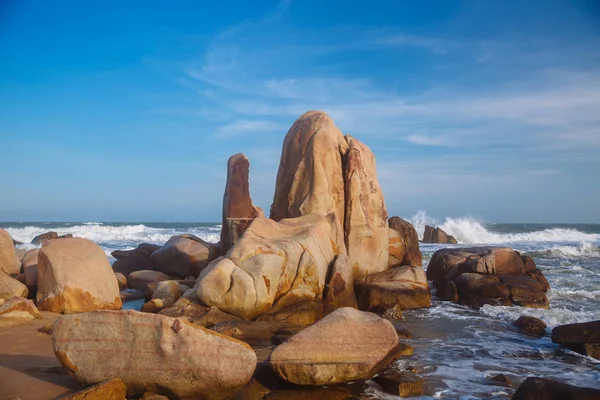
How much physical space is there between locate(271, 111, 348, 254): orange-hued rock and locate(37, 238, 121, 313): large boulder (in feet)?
20.2

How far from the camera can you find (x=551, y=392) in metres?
6.27

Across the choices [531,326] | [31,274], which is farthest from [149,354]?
[531,326]

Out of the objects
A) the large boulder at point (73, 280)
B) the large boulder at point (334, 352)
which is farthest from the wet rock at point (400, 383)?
the large boulder at point (73, 280)

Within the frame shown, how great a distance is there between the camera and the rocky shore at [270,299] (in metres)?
6.57

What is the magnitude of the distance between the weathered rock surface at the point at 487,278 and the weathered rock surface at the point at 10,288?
12003 mm

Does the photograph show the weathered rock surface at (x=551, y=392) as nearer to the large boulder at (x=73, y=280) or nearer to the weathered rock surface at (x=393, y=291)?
the weathered rock surface at (x=393, y=291)

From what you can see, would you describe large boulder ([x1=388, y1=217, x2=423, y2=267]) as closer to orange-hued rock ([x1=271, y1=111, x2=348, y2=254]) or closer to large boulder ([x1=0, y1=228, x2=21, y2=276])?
orange-hued rock ([x1=271, y1=111, x2=348, y2=254])

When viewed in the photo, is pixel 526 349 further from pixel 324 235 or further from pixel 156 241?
pixel 156 241

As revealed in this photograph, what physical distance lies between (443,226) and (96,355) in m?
41.5

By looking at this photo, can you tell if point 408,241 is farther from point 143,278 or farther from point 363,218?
point 143,278

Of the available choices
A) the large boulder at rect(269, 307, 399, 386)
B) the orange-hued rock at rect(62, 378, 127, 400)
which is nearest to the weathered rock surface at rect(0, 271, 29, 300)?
the orange-hued rock at rect(62, 378, 127, 400)

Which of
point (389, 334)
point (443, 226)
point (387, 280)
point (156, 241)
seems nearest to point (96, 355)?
point (389, 334)

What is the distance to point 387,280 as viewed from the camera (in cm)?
1495

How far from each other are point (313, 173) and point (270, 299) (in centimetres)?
Answer: 546
